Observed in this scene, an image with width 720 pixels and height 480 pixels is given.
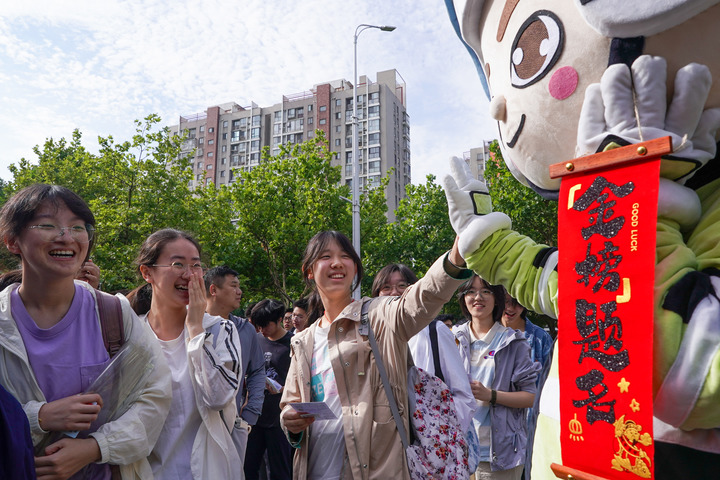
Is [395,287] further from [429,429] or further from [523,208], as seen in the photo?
[523,208]

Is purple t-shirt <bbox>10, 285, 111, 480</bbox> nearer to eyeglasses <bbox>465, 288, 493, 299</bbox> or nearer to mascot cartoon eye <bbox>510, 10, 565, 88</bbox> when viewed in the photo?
mascot cartoon eye <bbox>510, 10, 565, 88</bbox>

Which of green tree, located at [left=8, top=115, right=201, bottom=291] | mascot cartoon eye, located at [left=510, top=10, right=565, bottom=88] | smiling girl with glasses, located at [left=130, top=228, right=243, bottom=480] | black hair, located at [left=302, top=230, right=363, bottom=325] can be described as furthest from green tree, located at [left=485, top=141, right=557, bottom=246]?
mascot cartoon eye, located at [left=510, top=10, right=565, bottom=88]

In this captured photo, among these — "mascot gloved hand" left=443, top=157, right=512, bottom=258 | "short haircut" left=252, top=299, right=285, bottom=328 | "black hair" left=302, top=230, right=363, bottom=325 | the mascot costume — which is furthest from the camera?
"short haircut" left=252, top=299, right=285, bottom=328

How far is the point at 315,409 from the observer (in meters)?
2.52

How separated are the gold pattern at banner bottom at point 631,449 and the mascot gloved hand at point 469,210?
71 cm

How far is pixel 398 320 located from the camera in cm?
258

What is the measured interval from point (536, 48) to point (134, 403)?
2254 mm

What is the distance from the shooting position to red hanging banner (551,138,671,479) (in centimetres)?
141

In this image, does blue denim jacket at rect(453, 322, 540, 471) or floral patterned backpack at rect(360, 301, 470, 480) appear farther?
blue denim jacket at rect(453, 322, 540, 471)

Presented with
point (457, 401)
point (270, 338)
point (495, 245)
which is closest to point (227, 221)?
point (270, 338)

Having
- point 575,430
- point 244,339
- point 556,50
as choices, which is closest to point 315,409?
point 575,430

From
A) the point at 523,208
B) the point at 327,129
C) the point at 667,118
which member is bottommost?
the point at 667,118

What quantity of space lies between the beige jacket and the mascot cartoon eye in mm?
805

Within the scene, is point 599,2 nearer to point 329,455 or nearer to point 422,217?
A: point 329,455
